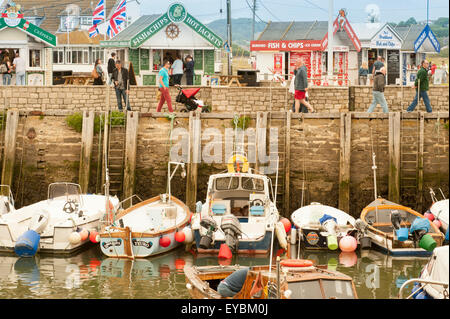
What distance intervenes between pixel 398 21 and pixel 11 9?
17.2 metres

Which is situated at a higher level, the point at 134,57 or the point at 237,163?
the point at 134,57

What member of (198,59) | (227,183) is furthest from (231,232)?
(198,59)

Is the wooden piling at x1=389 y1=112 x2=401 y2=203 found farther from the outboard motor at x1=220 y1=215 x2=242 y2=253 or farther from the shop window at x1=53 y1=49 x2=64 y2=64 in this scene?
the shop window at x1=53 y1=49 x2=64 y2=64

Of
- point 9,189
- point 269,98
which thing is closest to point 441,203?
point 269,98

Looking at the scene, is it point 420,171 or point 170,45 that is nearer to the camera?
point 420,171

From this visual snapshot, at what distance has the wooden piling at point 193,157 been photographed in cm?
2042

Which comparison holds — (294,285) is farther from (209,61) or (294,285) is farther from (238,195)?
(209,61)

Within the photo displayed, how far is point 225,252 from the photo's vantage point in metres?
16.8

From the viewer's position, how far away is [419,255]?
56.6ft

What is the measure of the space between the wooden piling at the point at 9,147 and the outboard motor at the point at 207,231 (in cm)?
621

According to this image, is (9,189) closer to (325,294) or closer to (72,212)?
(72,212)

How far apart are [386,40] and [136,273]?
20709mm

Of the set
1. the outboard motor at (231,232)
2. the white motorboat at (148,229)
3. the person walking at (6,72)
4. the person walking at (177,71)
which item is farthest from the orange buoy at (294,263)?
the person walking at (6,72)

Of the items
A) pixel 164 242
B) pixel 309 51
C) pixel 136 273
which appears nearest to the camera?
pixel 136 273
